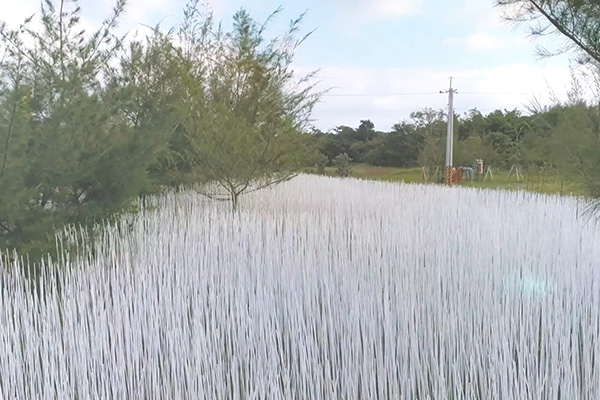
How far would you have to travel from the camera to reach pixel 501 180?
599 inches

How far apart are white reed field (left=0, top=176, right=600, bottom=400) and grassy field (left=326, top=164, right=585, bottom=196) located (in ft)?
4.83

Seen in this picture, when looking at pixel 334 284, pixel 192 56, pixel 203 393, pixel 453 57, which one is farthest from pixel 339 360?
pixel 453 57

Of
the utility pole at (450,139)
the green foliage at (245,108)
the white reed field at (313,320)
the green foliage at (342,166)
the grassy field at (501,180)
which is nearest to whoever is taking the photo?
the white reed field at (313,320)

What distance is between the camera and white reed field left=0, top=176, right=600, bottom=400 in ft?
5.42

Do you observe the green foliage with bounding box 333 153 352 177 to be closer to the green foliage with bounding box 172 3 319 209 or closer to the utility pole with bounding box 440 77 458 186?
the utility pole with bounding box 440 77 458 186

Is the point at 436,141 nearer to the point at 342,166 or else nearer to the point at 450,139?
the point at 450,139

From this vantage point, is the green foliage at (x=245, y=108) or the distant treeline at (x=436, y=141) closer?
the green foliage at (x=245, y=108)

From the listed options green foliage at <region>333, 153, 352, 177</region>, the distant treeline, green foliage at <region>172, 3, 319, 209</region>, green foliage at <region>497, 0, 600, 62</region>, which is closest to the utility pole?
the distant treeline

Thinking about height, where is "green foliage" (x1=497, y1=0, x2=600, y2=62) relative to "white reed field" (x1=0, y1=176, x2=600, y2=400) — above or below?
above

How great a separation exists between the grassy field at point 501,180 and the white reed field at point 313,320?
1.47 metres

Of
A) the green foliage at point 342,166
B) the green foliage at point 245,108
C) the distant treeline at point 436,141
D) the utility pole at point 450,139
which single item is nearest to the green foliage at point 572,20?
the green foliage at point 245,108

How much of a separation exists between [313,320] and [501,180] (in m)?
14.5

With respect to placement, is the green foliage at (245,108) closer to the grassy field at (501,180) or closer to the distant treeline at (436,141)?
the grassy field at (501,180)

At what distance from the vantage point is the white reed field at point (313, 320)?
1651 millimetres
